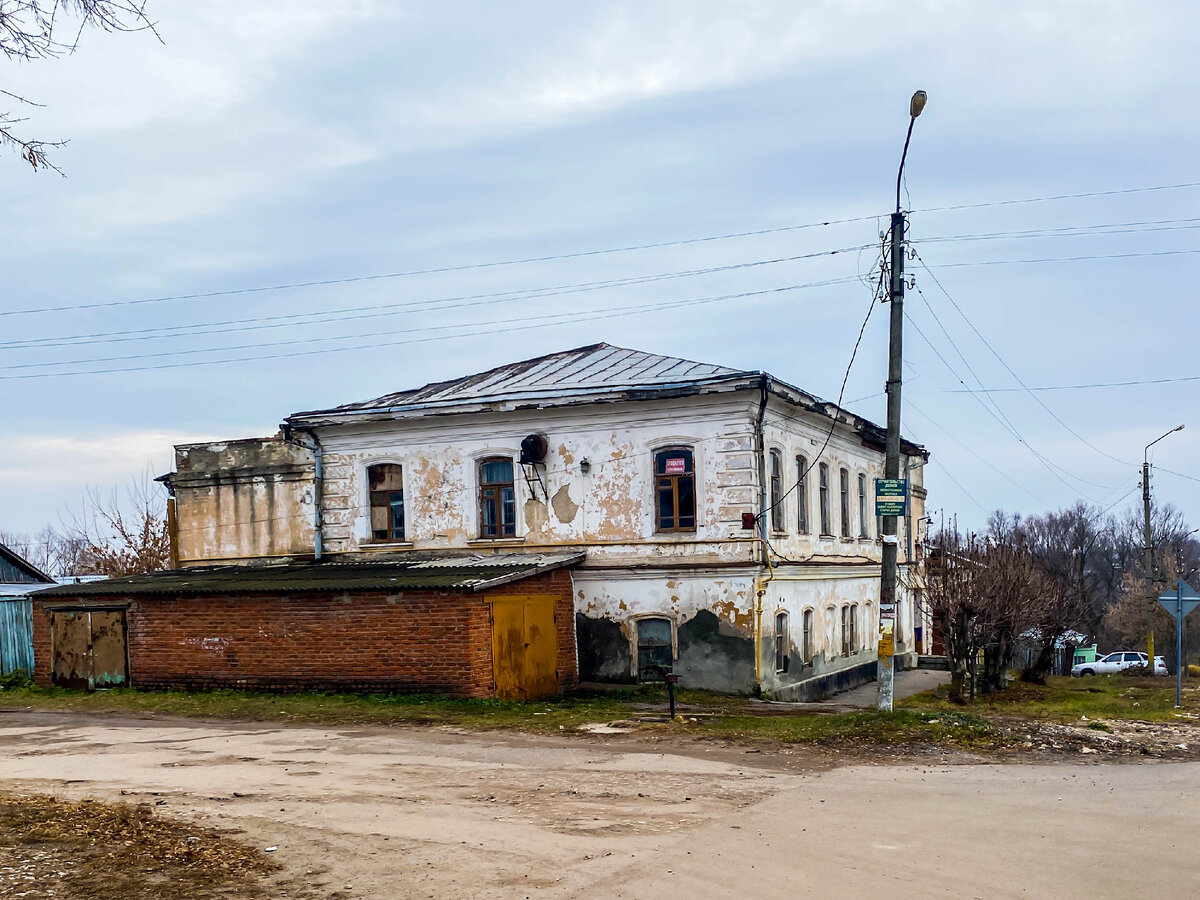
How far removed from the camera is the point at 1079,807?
424 inches

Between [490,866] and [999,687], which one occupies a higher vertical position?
[490,866]

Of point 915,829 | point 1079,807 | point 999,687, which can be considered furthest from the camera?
point 999,687

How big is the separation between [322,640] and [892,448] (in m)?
10.7

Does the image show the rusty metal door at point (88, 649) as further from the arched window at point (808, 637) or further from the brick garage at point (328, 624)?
the arched window at point (808, 637)

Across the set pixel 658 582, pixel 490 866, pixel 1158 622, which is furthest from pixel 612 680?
pixel 1158 622

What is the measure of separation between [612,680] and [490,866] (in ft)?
50.3

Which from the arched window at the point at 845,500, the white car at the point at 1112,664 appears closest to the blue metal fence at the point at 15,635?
the arched window at the point at 845,500

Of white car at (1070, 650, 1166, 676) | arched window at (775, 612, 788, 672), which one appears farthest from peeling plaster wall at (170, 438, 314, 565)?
white car at (1070, 650, 1166, 676)

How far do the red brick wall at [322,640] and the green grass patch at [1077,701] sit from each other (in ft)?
26.2

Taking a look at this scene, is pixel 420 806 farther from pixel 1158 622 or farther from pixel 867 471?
pixel 1158 622

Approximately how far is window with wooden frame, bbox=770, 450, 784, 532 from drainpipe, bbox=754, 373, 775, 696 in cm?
64

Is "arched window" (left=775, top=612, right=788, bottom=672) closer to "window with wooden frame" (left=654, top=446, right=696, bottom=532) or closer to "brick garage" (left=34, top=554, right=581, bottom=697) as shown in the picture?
"window with wooden frame" (left=654, top=446, right=696, bottom=532)

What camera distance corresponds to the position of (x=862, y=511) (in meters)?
31.1

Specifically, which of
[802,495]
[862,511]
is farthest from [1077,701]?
[862,511]
